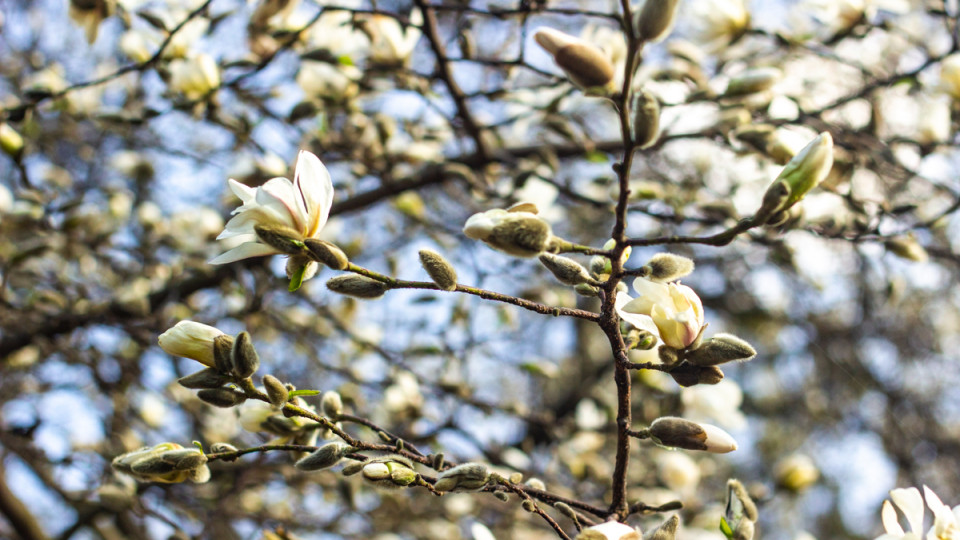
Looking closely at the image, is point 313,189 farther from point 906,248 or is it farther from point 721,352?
point 906,248

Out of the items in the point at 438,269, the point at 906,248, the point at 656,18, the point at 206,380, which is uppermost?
the point at 656,18

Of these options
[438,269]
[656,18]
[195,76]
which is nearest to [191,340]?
[438,269]

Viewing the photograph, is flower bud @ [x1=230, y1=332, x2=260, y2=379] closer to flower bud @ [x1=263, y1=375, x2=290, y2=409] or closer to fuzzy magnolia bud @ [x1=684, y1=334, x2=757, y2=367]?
flower bud @ [x1=263, y1=375, x2=290, y2=409]

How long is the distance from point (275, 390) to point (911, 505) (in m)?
0.81

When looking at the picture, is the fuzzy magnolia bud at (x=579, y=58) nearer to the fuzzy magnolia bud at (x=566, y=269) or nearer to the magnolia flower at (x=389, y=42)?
the fuzzy magnolia bud at (x=566, y=269)

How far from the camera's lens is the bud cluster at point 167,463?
33.0 inches

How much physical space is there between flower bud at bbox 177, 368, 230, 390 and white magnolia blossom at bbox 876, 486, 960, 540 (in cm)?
82

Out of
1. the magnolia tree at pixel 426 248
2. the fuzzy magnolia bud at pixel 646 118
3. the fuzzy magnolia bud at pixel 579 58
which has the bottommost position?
the magnolia tree at pixel 426 248

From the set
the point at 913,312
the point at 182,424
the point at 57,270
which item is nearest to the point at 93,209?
the point at 57,270

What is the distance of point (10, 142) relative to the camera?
1.68 metres

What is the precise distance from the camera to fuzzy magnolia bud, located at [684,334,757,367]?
2.60ft

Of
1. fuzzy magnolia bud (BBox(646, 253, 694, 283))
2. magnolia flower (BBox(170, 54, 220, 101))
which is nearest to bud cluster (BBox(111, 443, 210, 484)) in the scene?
fuzzy magnolia bud (BBox(646, 253, 694, 283))

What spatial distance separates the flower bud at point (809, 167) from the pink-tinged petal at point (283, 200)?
1.83 ft

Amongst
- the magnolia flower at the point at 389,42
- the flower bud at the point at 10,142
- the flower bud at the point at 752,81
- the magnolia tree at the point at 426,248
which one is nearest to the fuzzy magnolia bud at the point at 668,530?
the magnolia tree at the point at 426,248
